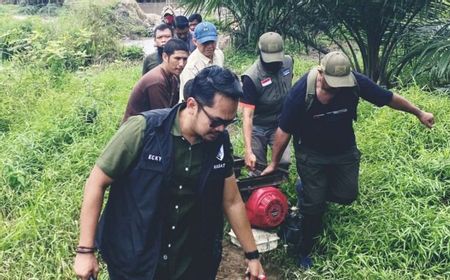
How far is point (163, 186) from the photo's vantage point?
2.23 m

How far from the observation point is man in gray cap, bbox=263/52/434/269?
135 inches

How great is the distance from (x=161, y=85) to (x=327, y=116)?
1.30m

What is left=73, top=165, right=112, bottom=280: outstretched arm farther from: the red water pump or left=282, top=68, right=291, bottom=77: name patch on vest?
left=282, top=68, right=291, bottom=77: name patch on vest

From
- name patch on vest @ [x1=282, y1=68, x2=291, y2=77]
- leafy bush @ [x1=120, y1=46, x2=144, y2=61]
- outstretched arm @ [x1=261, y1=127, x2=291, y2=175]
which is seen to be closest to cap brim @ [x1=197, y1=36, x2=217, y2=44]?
name patch on vest @ [x1=282, y1=68, x2=291, y2=77]

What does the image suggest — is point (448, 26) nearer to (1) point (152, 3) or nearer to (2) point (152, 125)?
(2) point (152, 125)

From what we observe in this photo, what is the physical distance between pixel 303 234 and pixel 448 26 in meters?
3.85

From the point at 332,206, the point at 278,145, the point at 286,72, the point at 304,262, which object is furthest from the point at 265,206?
the point at 286,72

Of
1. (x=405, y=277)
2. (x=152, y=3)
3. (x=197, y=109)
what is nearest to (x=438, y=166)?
(x=405, y=277)

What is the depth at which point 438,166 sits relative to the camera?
4500 millimetres

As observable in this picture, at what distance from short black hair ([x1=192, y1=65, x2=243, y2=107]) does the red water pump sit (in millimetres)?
1475

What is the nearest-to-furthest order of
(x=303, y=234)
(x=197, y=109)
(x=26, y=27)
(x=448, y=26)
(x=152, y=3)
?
(x=197, y=109), (x=303, y=234), (x=448, y=26), (x=26, y=27), (x=152, y=3)

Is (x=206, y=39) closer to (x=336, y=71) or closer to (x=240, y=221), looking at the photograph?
(x=336, y=71)

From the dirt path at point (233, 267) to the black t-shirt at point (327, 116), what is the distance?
1.00m

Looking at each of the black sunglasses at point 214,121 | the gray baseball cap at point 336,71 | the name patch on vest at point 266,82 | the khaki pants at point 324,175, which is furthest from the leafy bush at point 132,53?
the black sunglasses at point 214,121
